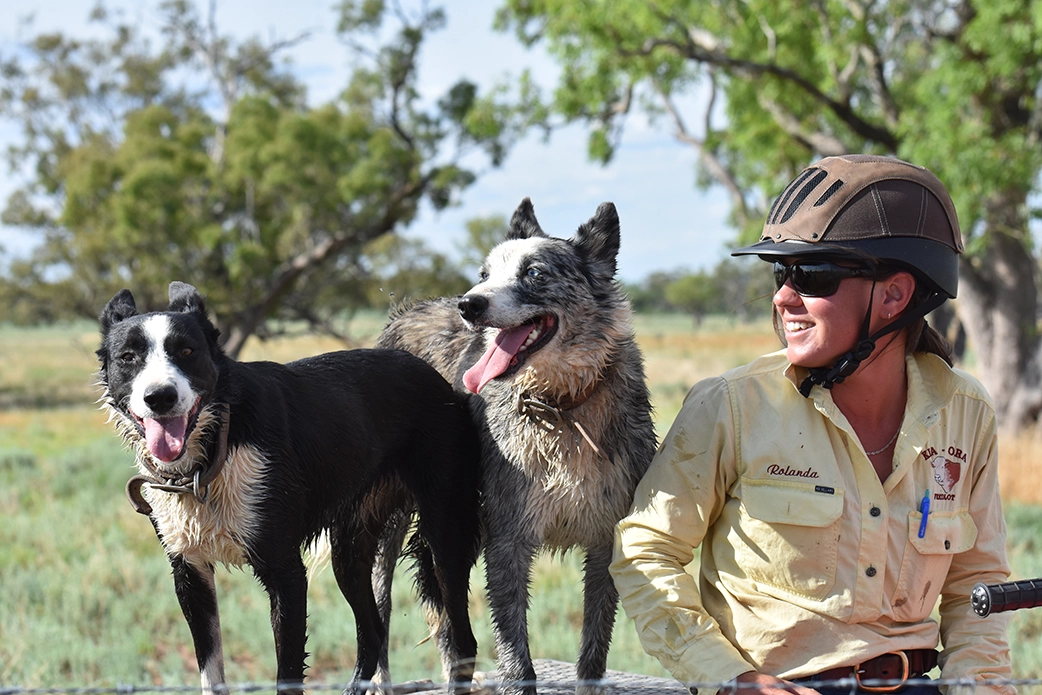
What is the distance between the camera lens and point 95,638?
716cm

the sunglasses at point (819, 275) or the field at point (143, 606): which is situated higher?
the sunglasses at point (819, 275)

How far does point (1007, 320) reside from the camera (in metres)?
14.4

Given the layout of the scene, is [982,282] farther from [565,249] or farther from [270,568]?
[270,568]

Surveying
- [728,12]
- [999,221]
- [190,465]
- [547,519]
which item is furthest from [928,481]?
[728,12]

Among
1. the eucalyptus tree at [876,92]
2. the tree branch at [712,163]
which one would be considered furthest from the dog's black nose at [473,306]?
the tree branch at [712,163]

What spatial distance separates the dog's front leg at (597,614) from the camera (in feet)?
12.8

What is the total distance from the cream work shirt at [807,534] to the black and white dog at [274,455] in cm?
92

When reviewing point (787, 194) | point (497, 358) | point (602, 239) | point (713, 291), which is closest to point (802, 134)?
point (602, 239)

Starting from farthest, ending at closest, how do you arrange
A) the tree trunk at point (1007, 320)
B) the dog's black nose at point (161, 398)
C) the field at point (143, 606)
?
the tree trunk at point (1007, 320) < the field at point (143, 606) < the dog's black nose at point (161, 398)

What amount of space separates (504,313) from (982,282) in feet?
42.4

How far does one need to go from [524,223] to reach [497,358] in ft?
2.79

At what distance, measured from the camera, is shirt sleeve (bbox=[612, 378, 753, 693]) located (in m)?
3.10

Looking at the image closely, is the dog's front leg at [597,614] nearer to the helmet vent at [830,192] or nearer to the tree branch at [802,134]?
the helmet vent at [830,192]

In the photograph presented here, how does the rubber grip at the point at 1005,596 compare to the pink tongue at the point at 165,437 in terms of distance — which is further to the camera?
the pink tongue at the point at 165,437
